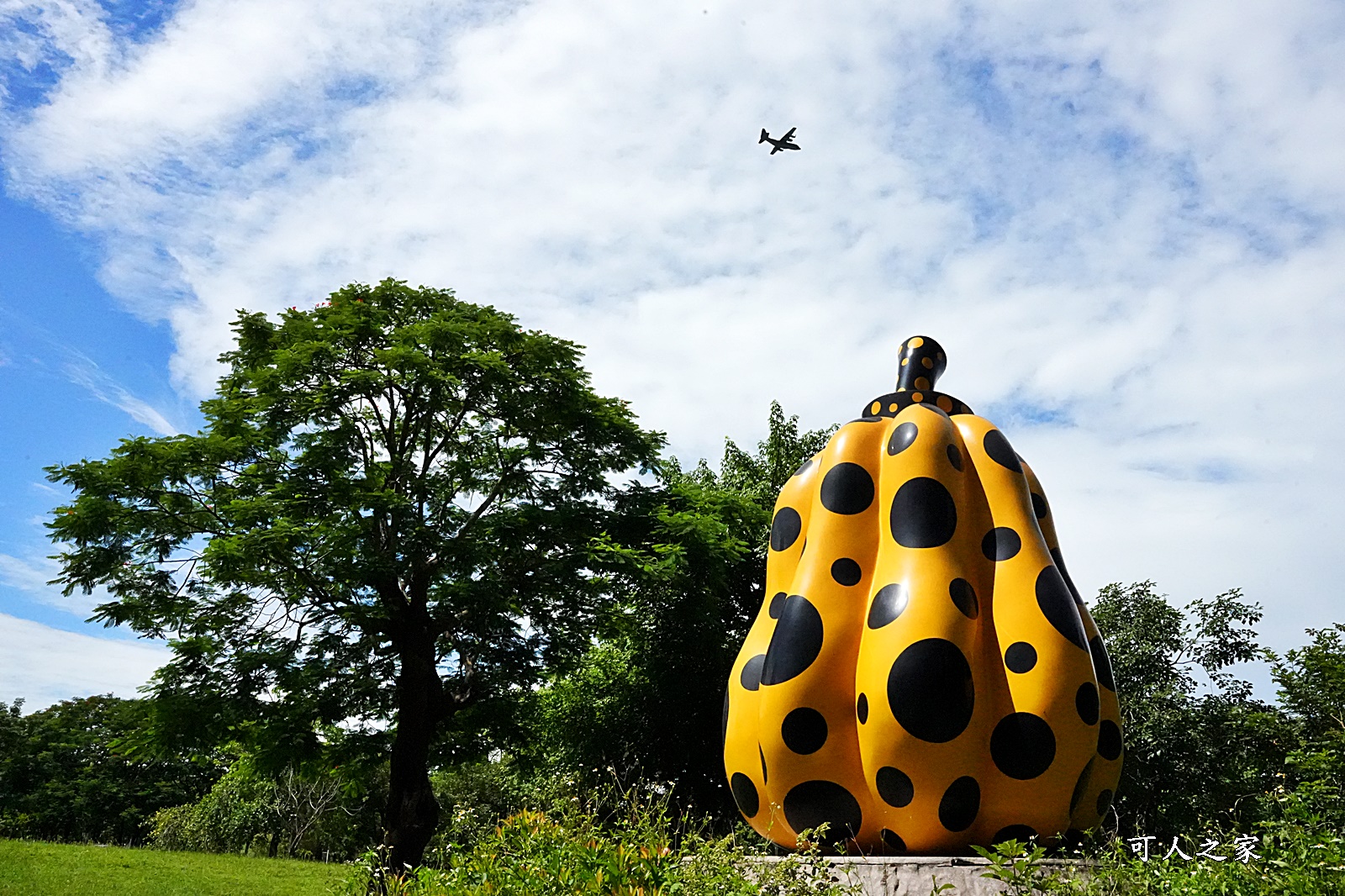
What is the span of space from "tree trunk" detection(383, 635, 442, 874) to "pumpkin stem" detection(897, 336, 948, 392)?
10701 millimetres

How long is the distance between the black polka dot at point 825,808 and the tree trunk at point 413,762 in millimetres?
10426

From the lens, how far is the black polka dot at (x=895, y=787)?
22.3 feet

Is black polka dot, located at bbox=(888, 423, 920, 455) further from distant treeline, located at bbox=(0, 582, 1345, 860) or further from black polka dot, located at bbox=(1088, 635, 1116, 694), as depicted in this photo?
distant treeline, located at bbox=(0, 582, 1345, 860)

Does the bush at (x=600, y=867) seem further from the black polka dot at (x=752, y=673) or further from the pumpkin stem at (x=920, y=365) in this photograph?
the pumpkin stem at (x=920, y=365)

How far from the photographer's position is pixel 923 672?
22.4 feet

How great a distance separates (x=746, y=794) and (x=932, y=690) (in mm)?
1894

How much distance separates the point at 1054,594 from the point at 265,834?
37847mm

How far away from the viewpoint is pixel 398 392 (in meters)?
17.6

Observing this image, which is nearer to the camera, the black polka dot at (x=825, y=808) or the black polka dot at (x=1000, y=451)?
the black polka dot at (x=825, y=808)

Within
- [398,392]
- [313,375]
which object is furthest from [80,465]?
[398,392]

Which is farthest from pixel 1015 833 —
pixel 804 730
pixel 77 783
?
pixel 77 783

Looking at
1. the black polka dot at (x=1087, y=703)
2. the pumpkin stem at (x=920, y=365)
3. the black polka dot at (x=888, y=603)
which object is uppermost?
the pumpkin stem at (x=920, y=365)

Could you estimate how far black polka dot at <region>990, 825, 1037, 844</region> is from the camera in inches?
271

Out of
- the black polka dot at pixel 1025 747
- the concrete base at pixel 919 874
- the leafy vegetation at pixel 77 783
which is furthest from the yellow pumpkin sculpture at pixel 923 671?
the leafy vegetation at pixel 77 783
